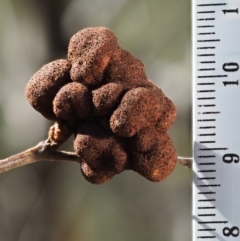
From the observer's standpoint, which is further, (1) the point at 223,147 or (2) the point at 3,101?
(2) the point at 3,101

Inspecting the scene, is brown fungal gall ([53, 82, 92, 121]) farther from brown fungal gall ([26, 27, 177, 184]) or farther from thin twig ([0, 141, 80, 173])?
thin twig ([0, 141, 80, 173])

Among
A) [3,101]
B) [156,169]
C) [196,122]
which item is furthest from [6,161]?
[3,101]

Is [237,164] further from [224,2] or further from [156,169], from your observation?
[224,2]

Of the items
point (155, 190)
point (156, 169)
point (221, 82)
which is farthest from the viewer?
point (155, 190)

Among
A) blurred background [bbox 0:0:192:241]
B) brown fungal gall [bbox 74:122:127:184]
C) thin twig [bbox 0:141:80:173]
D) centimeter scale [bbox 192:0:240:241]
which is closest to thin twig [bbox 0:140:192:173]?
thin twig [bbox 0:141:80:173]

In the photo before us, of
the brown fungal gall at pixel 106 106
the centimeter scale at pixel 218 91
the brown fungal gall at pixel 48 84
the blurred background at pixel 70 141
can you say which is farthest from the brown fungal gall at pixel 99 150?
the blurred background at pixel 70 141

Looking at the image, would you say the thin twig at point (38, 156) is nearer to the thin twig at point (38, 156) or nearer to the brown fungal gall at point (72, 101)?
the thin twig at point (38, 156)
